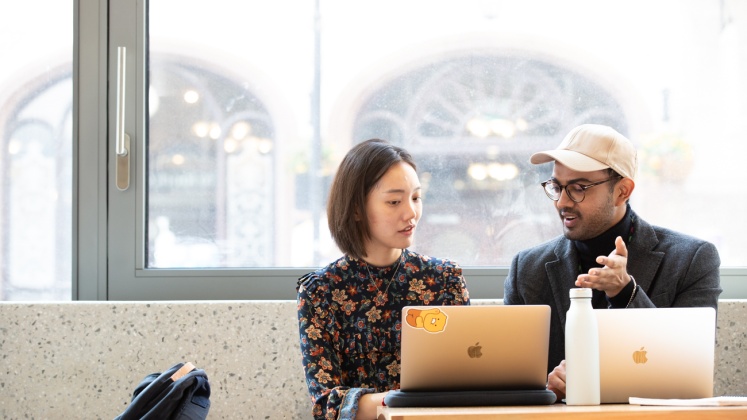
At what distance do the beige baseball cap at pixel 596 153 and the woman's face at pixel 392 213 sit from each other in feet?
1.29

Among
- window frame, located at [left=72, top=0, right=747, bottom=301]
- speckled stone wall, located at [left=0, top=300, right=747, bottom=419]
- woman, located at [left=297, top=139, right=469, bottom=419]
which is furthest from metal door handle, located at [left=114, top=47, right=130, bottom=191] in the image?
woman, located at [left=297, top=139, right=469, bottom=419]

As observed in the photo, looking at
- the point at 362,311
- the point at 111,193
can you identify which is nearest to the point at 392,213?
the point at 362,311

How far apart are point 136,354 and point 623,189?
5.02ft

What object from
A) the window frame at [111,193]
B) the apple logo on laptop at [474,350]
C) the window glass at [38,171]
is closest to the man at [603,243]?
the apple logo on laptop at [474,350]

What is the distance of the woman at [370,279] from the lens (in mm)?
2201

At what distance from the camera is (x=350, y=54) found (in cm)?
296

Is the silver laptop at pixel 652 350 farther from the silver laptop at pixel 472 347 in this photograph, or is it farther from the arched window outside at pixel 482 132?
the arched window outside at pixel 482 132

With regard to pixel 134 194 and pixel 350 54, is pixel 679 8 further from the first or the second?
pixel 134 194

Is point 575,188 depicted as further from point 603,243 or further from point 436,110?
point 436,110

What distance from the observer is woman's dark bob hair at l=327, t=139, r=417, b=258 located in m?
2.25

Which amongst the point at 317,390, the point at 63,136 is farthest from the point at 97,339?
the point at 317,390

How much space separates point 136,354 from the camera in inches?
105

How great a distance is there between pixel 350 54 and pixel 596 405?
170 cm

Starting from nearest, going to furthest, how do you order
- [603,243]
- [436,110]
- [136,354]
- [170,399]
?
[170,399]
[603,243]
[136,354]
[436,110]
